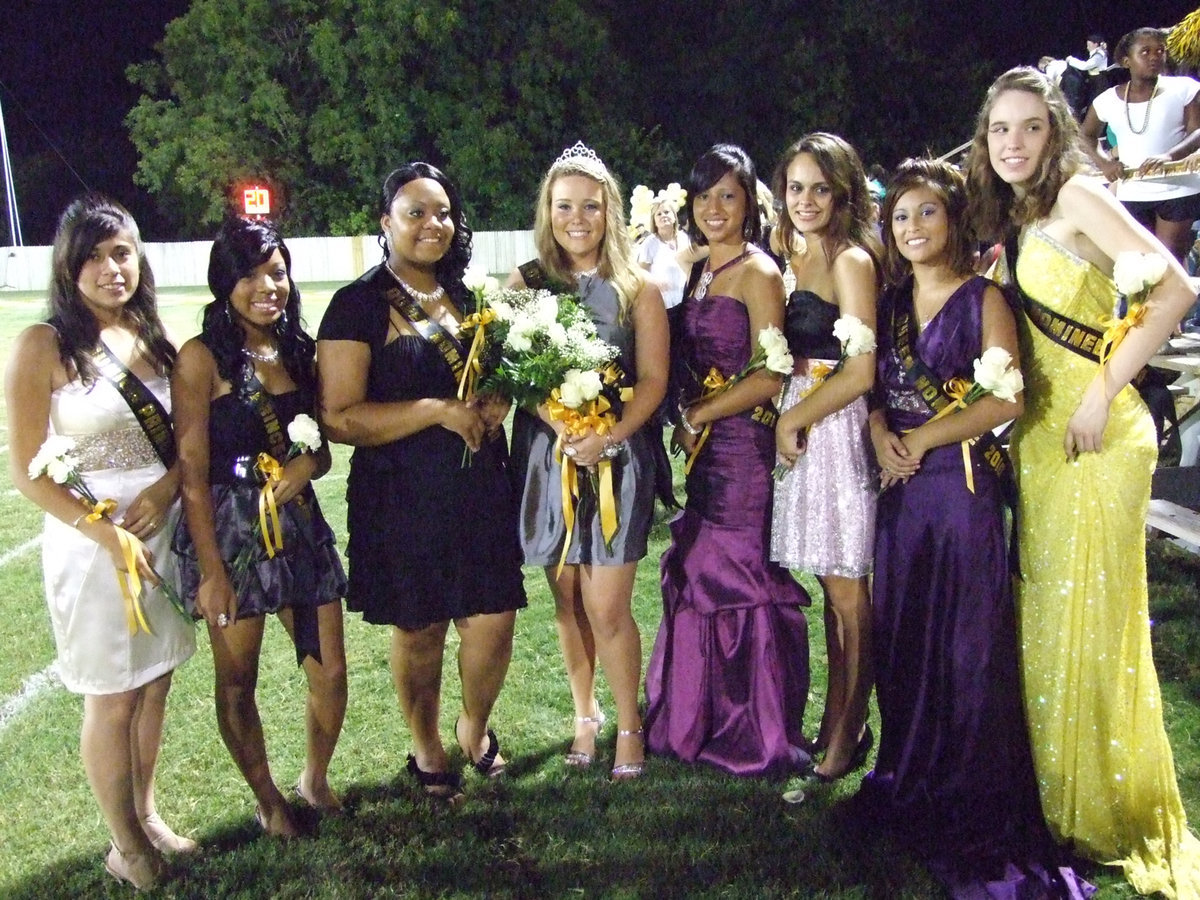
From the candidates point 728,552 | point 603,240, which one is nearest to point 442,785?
point 728,552

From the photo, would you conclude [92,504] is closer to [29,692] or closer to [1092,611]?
[29,692]

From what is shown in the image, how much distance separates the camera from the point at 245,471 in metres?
3.28

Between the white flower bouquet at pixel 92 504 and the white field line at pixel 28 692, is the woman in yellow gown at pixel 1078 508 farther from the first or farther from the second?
the white field line at pixel 28 692

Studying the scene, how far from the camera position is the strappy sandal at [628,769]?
402 centimetres

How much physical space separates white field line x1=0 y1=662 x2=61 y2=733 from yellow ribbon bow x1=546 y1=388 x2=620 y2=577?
2.89 m

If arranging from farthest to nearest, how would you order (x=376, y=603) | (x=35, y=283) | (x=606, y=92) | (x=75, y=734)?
1. (x=606, y=92)
2. (x=35, y=283)
3. (x=75, y=734)
4. (x=376, y=603)

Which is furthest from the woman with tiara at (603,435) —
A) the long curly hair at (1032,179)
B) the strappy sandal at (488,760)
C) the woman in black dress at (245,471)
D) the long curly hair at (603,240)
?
the long curly hair at (1032,179)

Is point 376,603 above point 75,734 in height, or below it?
above

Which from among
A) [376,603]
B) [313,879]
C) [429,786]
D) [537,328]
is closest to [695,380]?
[537,328]

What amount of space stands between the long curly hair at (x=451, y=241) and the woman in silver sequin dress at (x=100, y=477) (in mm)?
829

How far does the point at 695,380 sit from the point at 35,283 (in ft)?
116

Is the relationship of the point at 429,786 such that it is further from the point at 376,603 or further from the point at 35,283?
the point at 35,283

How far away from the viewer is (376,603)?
3652 mm

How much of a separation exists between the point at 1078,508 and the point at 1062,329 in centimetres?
56
